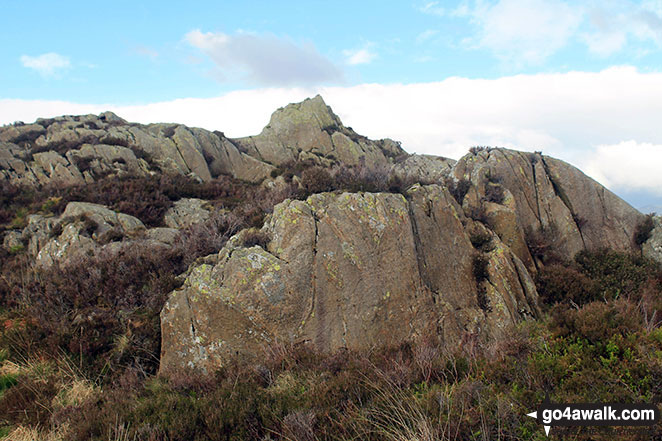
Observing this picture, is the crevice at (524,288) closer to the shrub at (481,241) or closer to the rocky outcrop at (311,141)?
the shrub at (481,241)

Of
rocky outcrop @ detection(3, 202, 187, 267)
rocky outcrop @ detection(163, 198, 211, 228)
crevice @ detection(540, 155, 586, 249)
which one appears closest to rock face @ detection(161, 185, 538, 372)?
rocky outcrop @ detection(3, 202, 187, 267)

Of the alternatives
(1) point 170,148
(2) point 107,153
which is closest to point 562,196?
(1) point 170,148

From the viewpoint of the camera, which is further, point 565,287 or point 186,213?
point 186,213

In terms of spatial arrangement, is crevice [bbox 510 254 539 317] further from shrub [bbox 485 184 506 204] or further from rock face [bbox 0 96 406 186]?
rock face [bbox 0 96 406 186]

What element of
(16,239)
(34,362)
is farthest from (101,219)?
(34,362)

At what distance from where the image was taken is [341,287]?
8773 mm

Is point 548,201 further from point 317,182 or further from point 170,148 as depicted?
point 170,148

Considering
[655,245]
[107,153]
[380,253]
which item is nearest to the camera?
[380,253]

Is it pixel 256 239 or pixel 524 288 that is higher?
pixel 256 239

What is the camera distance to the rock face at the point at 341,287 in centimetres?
809

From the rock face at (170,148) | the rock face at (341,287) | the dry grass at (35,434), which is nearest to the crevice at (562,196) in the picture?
the rock face at (341,287)

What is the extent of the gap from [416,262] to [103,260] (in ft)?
32.0

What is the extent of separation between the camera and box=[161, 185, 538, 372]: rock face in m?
8.09

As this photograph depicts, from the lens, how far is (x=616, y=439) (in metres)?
3.37
